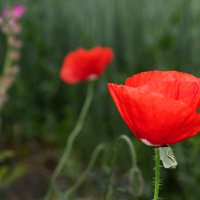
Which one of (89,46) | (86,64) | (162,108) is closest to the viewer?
(162,108)

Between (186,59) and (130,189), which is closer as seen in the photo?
(130,189)

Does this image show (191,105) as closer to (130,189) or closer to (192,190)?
(130,189)

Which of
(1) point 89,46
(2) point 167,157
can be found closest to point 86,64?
(2) point 167,157

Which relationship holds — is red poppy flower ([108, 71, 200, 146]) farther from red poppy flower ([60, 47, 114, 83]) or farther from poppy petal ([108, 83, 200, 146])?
red poppy flower ([60, 47, 114, 83])

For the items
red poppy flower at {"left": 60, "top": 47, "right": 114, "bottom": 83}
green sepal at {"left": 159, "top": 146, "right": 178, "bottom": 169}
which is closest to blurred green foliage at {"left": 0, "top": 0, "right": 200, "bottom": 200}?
red poppy flower at {"left": 60, "top": 47, "right": 114, "bottom": 83}

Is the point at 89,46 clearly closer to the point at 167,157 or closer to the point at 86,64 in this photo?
the point at 86,64

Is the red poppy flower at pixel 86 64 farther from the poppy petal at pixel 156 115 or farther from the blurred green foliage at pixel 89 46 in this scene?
the poppy petal at pixel 156 115

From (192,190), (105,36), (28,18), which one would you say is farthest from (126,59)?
(192,190)
